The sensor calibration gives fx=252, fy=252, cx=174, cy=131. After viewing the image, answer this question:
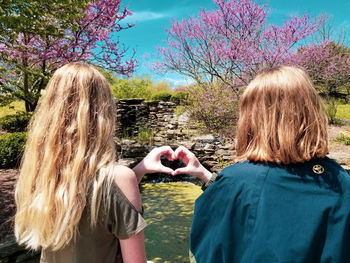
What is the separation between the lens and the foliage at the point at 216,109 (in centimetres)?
956

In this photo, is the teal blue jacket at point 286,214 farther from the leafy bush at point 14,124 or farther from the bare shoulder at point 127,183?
the leafy bush at point 14,124

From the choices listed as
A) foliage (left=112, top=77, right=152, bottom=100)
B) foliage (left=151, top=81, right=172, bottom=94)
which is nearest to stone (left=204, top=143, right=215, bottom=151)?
foliage (left=112, top=77, right=152, bottom=100)

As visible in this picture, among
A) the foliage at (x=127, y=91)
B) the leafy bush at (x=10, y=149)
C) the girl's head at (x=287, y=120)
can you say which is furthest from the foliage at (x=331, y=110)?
the girl's head at (x=287, y=120)

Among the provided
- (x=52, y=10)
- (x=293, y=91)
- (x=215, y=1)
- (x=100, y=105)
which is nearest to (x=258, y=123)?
(x=293, y=91)

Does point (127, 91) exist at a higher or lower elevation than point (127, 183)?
higher

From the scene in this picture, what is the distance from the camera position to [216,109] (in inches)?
385

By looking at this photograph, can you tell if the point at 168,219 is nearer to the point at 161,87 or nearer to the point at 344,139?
the point at 344,139

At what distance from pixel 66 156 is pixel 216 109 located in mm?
9110

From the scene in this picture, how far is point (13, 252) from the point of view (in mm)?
2861

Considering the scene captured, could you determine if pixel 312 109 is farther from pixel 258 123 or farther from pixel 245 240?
pixel 245 240

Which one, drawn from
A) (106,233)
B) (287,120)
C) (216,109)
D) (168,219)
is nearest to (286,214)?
(287,120)

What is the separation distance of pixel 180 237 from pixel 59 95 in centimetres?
330

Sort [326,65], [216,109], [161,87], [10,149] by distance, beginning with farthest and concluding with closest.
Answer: [161,87] → [326,65] → [216,109] → [10,149]

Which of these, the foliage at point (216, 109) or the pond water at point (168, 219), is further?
the foliage at point (216, 109)
